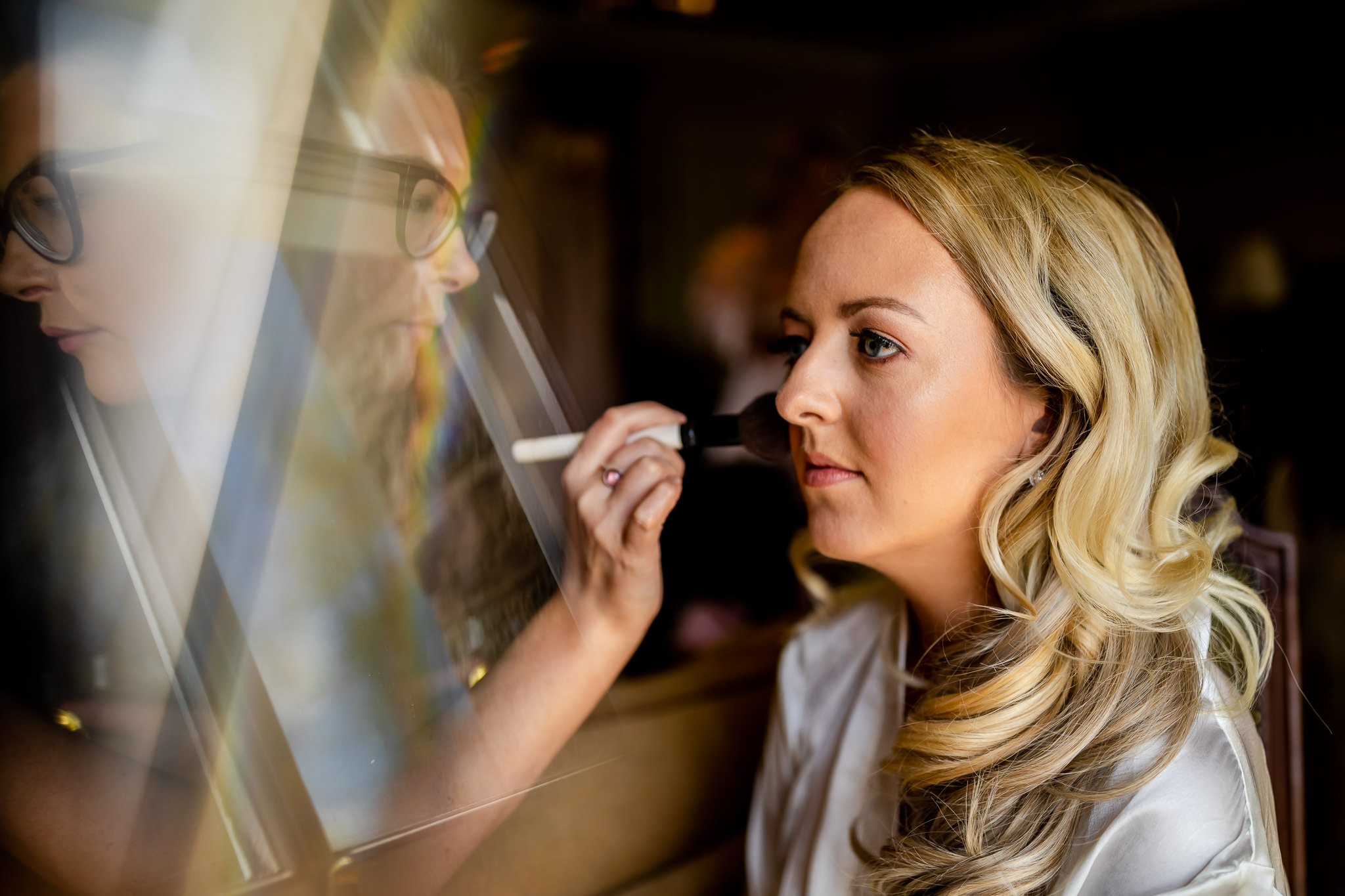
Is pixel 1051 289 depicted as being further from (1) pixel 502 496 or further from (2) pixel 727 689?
(2) pixel 727 689

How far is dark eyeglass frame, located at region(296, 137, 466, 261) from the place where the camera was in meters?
0.63

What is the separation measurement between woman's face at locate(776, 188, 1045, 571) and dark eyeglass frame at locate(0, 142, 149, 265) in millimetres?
550

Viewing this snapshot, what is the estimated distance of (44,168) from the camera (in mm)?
484

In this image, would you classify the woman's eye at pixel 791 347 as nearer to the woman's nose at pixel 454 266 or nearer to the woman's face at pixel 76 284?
the woman's nose at pixel 454 266

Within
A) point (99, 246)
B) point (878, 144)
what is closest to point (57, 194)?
point (99, 246)

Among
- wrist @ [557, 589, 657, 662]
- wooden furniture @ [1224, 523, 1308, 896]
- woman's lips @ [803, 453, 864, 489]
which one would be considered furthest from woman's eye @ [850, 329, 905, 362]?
wooden furniture @ [1224, 523, 1308, 896]

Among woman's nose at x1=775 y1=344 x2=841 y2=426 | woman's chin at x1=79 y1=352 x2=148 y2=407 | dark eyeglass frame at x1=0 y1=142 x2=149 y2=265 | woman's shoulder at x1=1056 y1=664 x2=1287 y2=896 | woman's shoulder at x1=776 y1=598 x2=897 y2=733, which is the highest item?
dark eyeglass frame at x1=0 y1=142 x2=149 y2=265

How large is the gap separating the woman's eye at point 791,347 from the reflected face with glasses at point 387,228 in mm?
Result: 319

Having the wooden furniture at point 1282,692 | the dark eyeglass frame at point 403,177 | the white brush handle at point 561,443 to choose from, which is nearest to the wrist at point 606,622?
the white brush handle at point 561,443

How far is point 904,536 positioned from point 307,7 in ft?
2.14

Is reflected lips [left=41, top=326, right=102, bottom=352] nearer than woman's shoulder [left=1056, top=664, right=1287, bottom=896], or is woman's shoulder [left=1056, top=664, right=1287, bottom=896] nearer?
reflected lips [left=41, top=326, right=102, bottom=352]

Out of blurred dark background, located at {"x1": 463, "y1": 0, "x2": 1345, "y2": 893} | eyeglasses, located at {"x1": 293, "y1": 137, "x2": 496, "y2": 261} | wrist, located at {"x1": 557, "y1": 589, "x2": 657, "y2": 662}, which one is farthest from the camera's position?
blurred dark background, located at {"x1": 463, "y1": 0, "x2": 1345, "y2": 893}

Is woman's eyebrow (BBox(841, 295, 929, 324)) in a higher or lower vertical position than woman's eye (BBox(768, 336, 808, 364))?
higher

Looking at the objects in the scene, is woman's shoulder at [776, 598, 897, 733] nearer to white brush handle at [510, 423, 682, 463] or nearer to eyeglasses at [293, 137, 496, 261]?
white brush handle at [510, 423, 682, 463]
